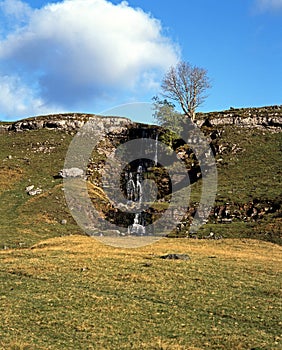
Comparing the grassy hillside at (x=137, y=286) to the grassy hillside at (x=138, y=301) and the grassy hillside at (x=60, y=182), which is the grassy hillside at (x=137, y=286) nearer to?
the grassy hillside at (x=138, y=301)

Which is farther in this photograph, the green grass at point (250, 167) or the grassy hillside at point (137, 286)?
the green grass at point (250, 167)

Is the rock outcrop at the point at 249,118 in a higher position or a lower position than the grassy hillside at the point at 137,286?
higher

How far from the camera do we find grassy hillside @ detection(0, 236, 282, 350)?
22.0m

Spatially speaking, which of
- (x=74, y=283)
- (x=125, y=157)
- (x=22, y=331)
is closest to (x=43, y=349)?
(x=22, y=331)

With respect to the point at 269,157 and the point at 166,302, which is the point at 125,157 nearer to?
the point at 269,157

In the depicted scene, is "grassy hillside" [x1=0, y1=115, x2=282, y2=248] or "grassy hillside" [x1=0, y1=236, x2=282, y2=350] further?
"grassy hillside" [x1=0, y1=115, x2=282, y2=248]

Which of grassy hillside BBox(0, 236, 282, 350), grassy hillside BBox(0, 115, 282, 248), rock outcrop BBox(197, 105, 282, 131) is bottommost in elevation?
grassy hillside BBox(0, 236, 282, 350)

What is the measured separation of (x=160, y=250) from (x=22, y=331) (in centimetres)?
2852

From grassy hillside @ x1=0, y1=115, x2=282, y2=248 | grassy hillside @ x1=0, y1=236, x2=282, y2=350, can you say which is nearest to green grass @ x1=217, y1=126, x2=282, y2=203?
grassy hillside @ x1=0, y1=115, x2=282, y2=248

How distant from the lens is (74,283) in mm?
32938

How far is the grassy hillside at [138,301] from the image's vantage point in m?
22.0

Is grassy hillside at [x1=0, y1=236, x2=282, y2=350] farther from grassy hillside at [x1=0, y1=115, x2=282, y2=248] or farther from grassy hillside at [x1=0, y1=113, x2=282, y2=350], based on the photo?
grassy hillside at [x1=0, y1=115, x2=282, y2=248]

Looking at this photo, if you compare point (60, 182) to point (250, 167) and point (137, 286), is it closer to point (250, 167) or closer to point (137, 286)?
point (250, 167)

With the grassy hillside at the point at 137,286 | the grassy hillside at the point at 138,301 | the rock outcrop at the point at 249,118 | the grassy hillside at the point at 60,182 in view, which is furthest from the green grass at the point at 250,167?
the grassy hillside at the point at 138,301
